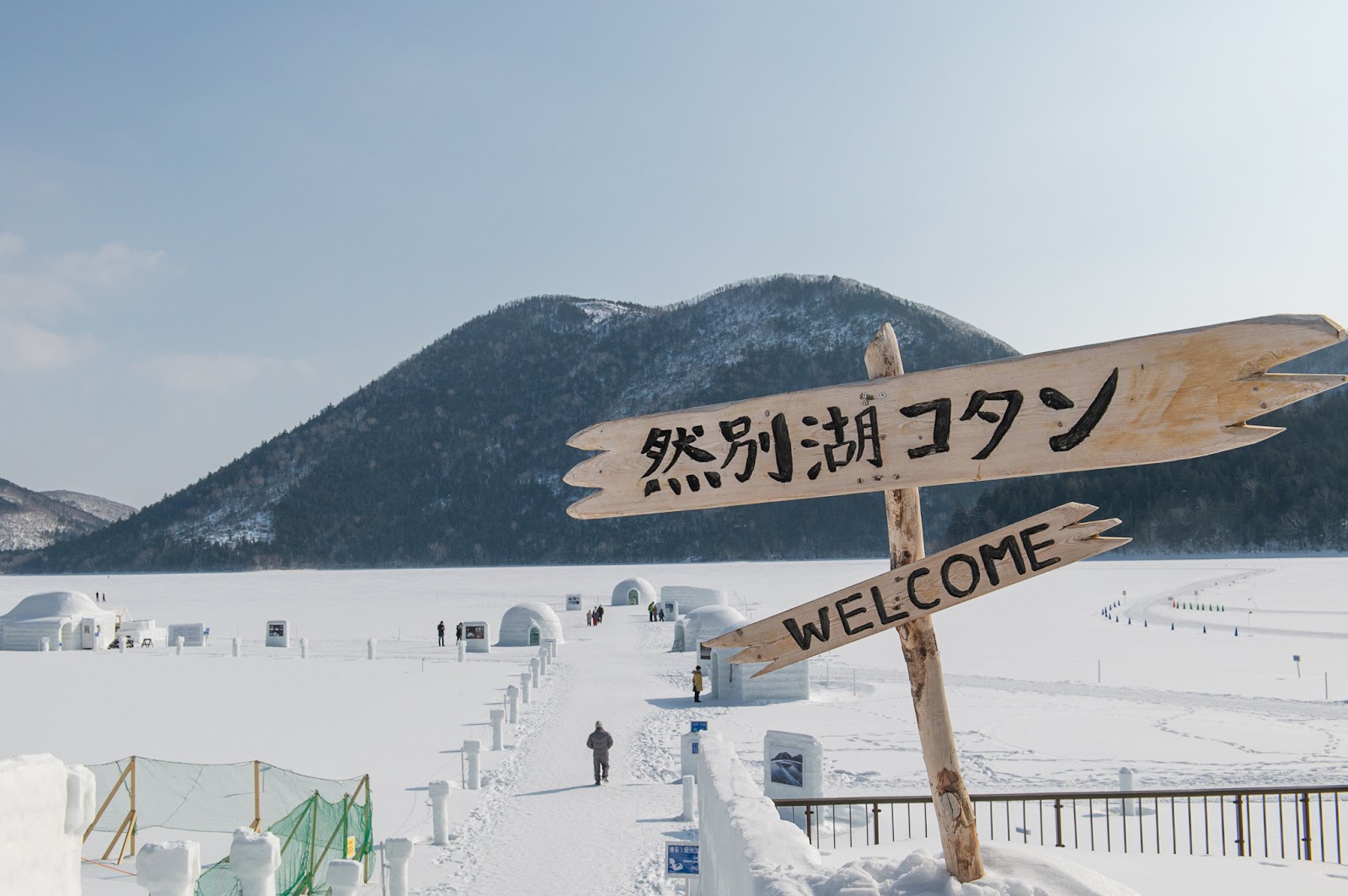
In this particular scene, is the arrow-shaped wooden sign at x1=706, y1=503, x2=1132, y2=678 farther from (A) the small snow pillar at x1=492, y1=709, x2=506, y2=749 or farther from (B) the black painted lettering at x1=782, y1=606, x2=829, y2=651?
(A) the small snow pillar at x1=492, y1=709, x2=506, y2=749

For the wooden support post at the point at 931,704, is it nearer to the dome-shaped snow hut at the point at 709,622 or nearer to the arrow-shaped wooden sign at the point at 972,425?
the arrow-shaped wooden sign at the point at 972,425

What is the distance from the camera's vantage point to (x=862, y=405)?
160 inches

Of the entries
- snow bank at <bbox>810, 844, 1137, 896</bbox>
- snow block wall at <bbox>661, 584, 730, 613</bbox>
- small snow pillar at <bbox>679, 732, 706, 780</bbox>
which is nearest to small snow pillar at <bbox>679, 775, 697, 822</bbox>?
small snow pillar at <bbox>679, 732, 706, 780</bbox>

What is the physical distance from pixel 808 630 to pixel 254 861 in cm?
437

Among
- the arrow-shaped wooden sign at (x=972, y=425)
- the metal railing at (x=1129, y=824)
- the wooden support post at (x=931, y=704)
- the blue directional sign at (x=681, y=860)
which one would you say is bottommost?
the metal railing at (x=1129, y=824)

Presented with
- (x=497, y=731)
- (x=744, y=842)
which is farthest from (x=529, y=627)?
(x=744, y=842)

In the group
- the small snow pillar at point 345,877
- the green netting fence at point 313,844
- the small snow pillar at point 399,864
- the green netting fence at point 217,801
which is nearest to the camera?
the small snow pillar at point 345,877

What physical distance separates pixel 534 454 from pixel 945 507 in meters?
79.2

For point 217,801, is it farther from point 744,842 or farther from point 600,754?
point 744,842

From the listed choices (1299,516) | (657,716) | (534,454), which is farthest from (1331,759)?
(534,454)

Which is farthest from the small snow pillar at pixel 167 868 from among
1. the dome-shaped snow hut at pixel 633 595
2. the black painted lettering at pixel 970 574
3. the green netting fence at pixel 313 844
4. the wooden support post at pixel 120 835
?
the dome-shaped snow hut at pixel 633 595

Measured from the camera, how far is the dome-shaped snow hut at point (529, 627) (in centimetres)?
3659

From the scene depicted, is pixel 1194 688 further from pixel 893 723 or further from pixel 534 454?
pixel 534 454

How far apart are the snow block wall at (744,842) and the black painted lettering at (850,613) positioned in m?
1.20
